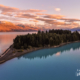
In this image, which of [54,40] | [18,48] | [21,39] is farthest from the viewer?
[54,40]

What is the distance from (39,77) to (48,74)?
3.76 metres

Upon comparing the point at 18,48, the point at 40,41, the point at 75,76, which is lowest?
the point at 75,76

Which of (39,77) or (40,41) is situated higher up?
(40,41)

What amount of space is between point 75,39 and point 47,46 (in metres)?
50.4

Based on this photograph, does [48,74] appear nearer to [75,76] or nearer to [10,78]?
[75,76]

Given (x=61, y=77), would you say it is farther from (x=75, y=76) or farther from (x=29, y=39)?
(x=29, y=39)

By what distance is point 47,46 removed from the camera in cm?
6694

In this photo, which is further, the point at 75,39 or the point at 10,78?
the point at 75,39

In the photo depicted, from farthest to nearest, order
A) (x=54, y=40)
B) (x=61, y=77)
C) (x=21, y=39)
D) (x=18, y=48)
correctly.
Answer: (x=54, y=40) → (x=21, y=39) → (x=18, y=48) → (x=61, y=77)

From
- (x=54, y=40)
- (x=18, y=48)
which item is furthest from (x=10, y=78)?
(x=54, y=40)

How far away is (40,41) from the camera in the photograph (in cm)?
6569

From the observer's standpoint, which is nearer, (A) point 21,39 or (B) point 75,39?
(A) point 21,39

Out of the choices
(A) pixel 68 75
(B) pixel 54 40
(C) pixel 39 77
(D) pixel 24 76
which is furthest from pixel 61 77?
(B) pixel 54 40

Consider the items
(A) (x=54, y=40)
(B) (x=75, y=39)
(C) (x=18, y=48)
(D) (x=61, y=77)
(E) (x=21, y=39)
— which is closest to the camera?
(D) (x=61, y=77)
